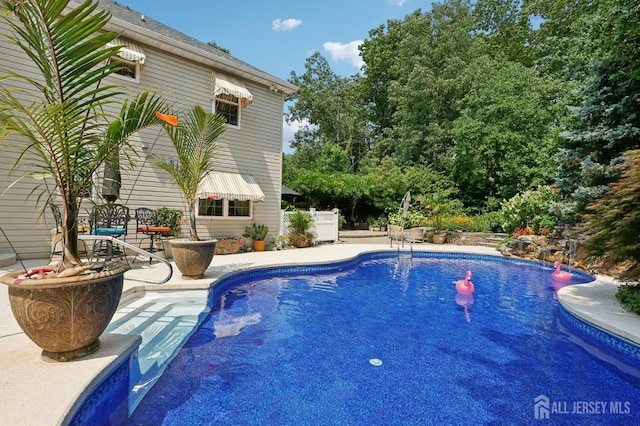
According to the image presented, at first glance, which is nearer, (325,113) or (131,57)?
(131,57)

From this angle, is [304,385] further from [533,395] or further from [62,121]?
[62,121]

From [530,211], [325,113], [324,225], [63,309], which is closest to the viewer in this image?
[63,309]

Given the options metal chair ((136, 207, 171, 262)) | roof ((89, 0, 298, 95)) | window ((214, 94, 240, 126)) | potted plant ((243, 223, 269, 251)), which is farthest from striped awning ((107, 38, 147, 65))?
potted plant ((243, 223, 269, 251))

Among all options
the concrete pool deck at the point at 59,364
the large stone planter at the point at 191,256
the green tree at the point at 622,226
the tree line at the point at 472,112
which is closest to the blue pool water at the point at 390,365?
the concrete pool deck at the point at 59,364

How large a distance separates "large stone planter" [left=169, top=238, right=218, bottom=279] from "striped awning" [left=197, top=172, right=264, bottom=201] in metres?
3.86

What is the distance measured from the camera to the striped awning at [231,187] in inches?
403

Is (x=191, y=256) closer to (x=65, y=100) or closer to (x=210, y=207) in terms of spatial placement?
(x=65, y=100)

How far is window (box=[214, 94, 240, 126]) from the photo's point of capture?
11461 mm

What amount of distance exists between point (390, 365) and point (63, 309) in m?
3.50

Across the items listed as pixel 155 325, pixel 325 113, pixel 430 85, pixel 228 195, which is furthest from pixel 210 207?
pixel 325 113

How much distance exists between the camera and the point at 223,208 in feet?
38.0

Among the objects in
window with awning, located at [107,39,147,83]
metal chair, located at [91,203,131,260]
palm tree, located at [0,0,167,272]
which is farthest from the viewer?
window with awning, located at [107,39,147,83]

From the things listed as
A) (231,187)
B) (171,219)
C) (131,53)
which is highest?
(131,53)

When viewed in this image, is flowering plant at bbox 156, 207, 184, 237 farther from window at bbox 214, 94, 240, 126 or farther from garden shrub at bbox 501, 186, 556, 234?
garden shrub at bbox 501, 186, 556, 234
